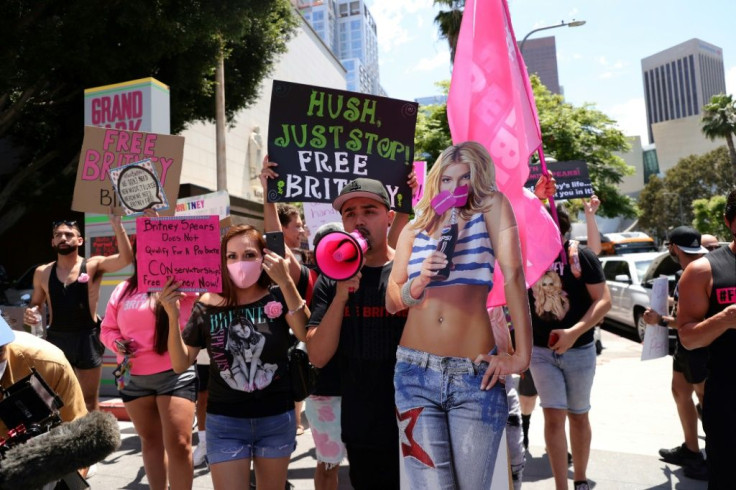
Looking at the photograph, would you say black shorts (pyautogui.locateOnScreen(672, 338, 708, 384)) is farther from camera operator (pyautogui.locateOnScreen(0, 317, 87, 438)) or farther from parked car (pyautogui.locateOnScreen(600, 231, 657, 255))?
parked car (pyautogui.locateOnScreen(600, 231, 657, 255))

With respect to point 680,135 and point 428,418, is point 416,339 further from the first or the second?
point 680,135

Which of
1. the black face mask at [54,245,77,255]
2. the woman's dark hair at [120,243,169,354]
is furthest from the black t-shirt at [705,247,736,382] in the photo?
the black face mask at [54,245,77,255]

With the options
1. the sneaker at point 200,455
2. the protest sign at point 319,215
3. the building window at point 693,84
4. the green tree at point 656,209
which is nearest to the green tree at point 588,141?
the protest sign at point 319,215

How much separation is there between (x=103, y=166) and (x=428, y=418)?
3.46m

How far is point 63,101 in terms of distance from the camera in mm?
14438

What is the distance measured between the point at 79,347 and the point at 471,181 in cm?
450

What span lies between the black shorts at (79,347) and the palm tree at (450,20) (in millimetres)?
17346

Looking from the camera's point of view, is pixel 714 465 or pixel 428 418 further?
pixel 714 465

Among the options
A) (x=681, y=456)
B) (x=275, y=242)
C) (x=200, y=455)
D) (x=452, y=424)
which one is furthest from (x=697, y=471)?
(x=200, y=455)

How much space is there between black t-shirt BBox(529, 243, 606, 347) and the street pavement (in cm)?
130

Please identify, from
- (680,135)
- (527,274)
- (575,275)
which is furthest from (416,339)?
(680,135)

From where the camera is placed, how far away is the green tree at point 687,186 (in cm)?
5038

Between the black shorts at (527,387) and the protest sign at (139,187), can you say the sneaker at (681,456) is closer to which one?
the black shorts at (527,387)

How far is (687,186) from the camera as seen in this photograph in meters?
51.6
